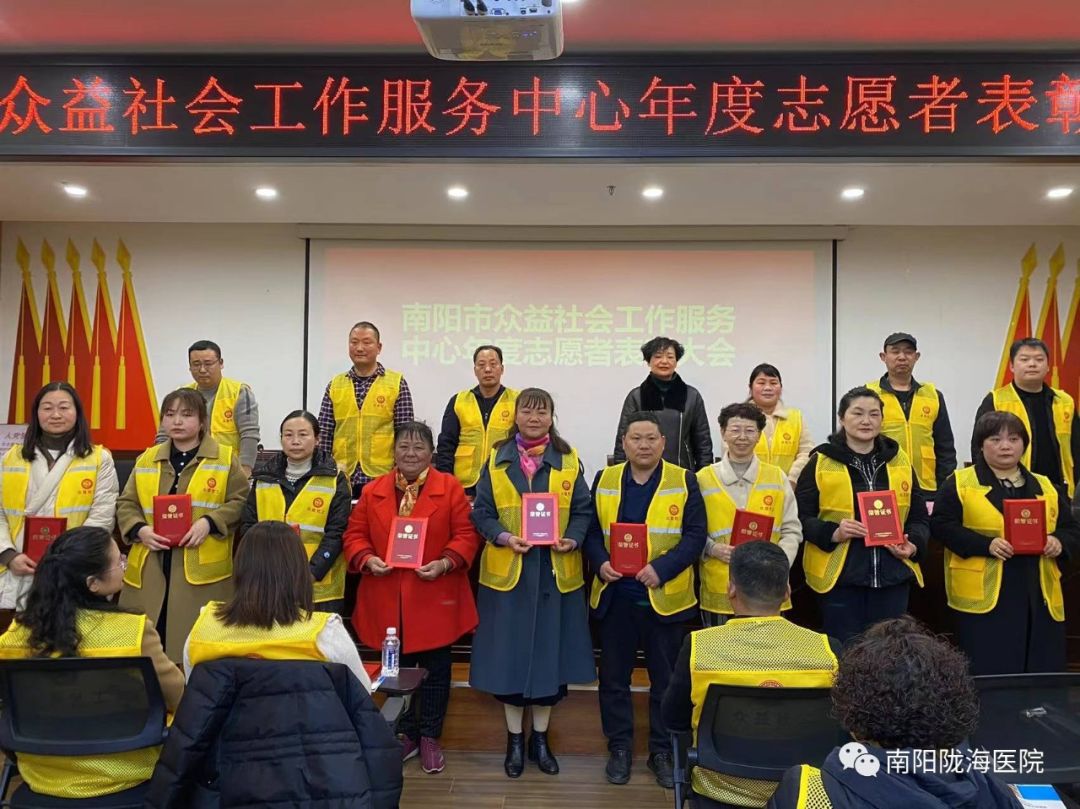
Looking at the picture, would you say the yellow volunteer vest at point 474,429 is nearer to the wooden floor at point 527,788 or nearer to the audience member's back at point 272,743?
the wooden floor at point 527,788

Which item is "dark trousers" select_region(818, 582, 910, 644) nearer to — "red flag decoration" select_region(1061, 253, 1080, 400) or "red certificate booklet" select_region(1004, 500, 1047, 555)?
"red certificate booklet" select_region(1004, 500, 1047, 555)

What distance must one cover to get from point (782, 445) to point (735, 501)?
177 cm

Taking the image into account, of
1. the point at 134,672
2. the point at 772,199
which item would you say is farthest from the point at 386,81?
the point at 134,672

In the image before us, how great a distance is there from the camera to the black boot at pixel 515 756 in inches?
139

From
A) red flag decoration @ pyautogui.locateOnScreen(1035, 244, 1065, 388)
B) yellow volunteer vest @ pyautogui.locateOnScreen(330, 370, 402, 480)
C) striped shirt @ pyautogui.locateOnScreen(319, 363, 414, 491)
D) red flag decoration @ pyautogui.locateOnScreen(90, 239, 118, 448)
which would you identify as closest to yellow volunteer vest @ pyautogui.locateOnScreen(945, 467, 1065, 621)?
striped shirt @ pyautogui.locateOnScreen(319, 363, 414, 491)

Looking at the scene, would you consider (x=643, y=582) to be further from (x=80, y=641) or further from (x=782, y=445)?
(x=782, y=445)

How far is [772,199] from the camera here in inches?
227

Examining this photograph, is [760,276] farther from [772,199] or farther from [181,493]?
[181,493]

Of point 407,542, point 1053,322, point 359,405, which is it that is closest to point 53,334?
point 359,405

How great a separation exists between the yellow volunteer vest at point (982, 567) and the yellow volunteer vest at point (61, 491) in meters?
3.55

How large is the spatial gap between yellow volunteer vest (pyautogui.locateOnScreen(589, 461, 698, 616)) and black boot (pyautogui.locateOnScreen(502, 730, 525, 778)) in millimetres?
633

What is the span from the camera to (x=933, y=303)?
22.4ft

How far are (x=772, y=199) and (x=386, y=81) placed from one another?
2711 millimetres

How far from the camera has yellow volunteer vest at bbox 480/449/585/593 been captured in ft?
11.6
